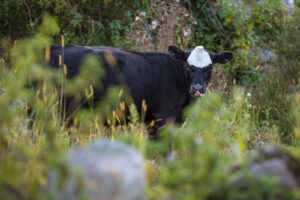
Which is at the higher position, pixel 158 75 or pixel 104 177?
pixel 104 177

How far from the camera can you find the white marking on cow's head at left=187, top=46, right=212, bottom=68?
5805 mm

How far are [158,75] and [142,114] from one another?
1306mm

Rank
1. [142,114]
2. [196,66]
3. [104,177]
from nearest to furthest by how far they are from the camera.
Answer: [104,177], [142,114], [196,66]

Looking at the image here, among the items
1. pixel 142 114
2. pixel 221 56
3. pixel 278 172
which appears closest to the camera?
pixel 278 172

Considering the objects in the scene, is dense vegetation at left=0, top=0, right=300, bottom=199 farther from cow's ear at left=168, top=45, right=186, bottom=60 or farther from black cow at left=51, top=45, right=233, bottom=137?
cow's ear at left=168, top=45, right=186, bottom=60

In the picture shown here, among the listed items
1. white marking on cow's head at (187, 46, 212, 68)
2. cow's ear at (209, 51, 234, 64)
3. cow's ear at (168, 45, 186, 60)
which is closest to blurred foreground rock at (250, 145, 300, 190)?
white marking on cow's head at (187, 46, 212, 68)

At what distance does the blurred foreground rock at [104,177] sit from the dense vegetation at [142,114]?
0.12m

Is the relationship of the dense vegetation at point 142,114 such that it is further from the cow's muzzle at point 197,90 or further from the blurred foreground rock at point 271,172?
the cow's muzzle at point 197,90

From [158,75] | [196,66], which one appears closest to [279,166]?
[196,66]

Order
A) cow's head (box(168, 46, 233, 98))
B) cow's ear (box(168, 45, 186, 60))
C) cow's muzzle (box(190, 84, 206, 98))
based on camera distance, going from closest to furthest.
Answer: cow's muzzle (box(190, 84, 206, 98)), cow's head (box(168, 46, 233, 98)), cow's ear (box(168, 45, 186, 60))

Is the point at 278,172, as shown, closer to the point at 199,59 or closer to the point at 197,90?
the point at 197,90

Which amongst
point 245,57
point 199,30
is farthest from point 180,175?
point 199,30

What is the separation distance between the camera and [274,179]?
238 centimetres

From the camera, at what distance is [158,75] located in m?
5.90
